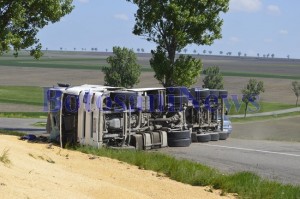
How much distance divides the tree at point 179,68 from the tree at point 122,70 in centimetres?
2591

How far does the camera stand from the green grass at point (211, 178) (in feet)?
35.9

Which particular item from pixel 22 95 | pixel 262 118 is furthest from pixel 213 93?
pixel 22 95

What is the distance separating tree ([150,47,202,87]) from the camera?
30.9 m

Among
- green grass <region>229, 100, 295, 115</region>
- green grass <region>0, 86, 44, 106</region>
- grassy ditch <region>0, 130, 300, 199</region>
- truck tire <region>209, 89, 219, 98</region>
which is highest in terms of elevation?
truck tire <region>209, 89, 219, 98</region>

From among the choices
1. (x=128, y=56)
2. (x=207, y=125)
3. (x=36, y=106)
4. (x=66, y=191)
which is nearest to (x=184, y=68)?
(x=207, y=125)

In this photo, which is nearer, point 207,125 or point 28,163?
point 28,163

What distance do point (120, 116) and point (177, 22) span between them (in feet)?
44.8

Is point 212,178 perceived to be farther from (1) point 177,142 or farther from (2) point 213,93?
(2) point 213,93

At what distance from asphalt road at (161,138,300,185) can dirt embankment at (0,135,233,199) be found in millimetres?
3358

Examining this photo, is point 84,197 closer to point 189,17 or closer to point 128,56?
point 189,17

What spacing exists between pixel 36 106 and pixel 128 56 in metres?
22.4

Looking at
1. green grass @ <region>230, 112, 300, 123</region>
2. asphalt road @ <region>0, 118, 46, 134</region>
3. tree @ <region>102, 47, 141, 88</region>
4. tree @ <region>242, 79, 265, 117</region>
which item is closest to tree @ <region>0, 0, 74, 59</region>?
asphalt road @ <region>0, 118, 46, 134</region>

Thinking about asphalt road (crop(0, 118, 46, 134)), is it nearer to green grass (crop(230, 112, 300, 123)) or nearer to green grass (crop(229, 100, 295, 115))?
green grass (crop(230, 112, 300, 123))

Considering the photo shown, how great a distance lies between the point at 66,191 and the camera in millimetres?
8703
